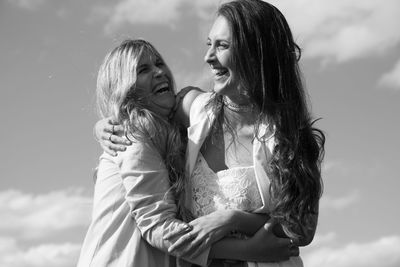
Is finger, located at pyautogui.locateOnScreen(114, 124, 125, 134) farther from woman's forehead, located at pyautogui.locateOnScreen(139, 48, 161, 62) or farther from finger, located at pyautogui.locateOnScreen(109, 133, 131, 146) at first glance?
woman's forehead, located at pyautogui.locateOnScreen(139, 48, 161, 62)

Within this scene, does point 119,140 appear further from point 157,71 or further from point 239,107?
point 239,107

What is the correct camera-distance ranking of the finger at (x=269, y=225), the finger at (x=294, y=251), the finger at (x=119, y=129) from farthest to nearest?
1. the finger at (x=119, y=129)
2. the finger at (x=294, y=251)
3. the finger at (x=269, y=225)

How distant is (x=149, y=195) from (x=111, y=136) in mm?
597

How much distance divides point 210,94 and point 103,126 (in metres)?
0.87

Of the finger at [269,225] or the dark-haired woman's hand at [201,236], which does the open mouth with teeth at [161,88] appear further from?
the finger at [269,225]

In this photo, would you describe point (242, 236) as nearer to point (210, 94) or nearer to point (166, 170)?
point (166, 170)

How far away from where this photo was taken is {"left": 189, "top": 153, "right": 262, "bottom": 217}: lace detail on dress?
4328 mm

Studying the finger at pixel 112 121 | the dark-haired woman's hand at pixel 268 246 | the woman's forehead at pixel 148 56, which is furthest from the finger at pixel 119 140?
the dark-haired woman's hand at pixel 268 246

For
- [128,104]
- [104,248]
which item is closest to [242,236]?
[104,248]

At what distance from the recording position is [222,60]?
4.42 m

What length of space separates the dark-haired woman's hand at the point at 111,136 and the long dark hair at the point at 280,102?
744 millimetres

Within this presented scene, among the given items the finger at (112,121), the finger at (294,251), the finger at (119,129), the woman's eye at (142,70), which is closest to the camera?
the finger at (294,251)

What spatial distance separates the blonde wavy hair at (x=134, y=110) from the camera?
4418 millimetres

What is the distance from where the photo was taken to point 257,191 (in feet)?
14.3
